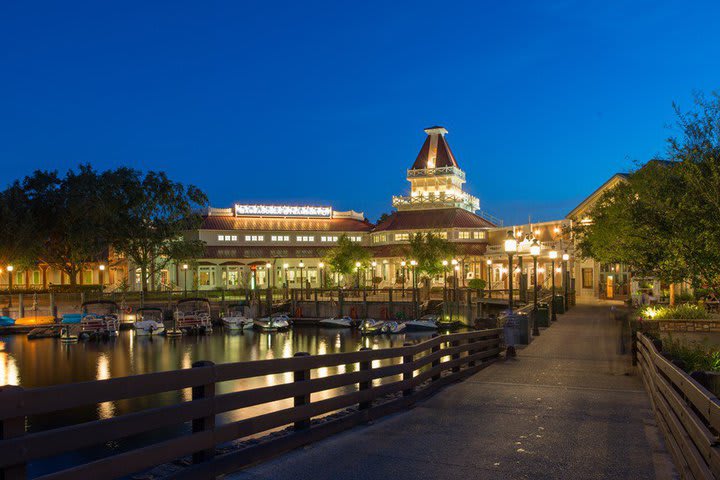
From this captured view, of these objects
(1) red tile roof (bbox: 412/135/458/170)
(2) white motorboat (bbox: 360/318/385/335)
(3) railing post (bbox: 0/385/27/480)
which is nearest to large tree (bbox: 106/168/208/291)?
(2) white motorboat (bbox: 360/318/385/335)

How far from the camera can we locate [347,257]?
76562mm

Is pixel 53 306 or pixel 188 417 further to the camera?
pixel 53 306

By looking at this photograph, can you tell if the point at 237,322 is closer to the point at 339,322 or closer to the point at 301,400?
the point at 339,322

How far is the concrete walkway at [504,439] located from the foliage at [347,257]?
6188 cm

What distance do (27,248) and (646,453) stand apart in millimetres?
64774

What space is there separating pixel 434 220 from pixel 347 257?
13046mm

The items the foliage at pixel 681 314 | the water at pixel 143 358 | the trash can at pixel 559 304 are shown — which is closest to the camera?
the water at pixel 143 358

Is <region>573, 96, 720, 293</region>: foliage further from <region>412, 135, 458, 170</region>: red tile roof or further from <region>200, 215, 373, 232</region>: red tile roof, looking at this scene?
<region>412, 135, 458, 170</region>: red tile roof

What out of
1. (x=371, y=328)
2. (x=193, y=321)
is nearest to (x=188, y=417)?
(x=371, y=328)

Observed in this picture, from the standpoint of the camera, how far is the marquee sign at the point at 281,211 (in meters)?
86.6

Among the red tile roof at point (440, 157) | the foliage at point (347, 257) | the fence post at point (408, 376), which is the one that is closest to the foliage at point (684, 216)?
the fence post at point (408, 376)

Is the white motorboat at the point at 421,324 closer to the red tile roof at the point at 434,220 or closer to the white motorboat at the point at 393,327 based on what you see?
the white motorboat at the point at 393,327

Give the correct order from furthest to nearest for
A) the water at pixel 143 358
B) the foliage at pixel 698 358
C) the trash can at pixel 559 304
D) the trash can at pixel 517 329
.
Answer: the trash can at pixel 559 304 → the water at pixel 143 358 → the trash can at pixel 517 329 → the foliage at pixel 698 358

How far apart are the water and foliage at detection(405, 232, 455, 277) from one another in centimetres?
1510
